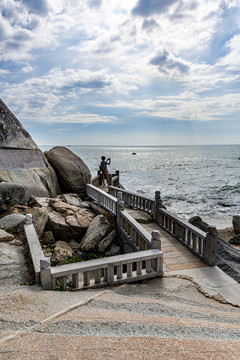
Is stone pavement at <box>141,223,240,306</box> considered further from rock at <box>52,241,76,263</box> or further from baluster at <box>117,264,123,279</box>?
rock at <box>52,241,76,263</box>

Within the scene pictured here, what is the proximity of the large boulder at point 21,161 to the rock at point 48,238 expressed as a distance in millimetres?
2844

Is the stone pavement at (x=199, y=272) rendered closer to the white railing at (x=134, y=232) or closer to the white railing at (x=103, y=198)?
Result: the white railing at (x=134, y=232)

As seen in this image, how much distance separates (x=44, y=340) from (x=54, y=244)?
6.44m

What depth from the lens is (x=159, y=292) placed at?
5.31m

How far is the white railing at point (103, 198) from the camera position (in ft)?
37.6

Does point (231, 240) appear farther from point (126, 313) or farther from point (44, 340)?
point (44, 340)

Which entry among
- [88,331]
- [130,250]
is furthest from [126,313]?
[130,250]

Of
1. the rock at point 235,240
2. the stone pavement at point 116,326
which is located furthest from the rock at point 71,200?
the rock at point 235,240

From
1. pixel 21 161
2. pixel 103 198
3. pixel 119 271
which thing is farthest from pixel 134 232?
pixel 21 161

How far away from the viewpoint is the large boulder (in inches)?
485

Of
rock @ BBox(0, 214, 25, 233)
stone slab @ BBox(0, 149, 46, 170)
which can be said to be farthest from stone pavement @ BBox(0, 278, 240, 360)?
stone slab @ BBox(0, 149, 46, 170)

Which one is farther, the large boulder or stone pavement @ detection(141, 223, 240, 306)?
the large boulder

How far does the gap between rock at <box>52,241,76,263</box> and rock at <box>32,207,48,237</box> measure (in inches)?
34.9

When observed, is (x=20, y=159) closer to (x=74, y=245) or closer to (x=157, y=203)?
(x=74, y=245)
